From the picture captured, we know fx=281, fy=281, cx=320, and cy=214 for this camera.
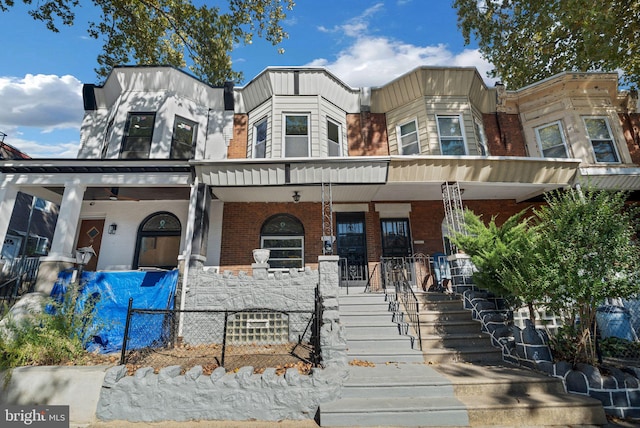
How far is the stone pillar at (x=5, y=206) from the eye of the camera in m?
8.42

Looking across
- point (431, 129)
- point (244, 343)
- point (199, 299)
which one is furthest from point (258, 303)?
point (431, 129)

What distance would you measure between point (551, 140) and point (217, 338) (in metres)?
14.4

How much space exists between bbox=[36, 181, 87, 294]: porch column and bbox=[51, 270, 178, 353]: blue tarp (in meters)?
0.30

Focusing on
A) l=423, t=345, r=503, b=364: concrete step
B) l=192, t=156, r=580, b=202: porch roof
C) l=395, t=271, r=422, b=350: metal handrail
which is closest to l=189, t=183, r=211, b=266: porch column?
l=192, t=156, r=580, b=202: porch roof

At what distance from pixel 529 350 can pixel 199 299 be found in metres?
7.59

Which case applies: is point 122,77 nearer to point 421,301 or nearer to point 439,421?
point 421,301

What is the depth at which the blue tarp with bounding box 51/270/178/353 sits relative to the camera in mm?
6812

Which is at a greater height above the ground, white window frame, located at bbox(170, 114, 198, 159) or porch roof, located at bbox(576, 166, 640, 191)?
white window frame, located at bbox(170, 114, 198, 159)

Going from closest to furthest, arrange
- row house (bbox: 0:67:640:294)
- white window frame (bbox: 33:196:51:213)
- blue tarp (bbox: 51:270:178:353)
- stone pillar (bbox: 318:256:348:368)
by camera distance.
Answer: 1. stone pillar (bbox: 318:256:348:368)
2. blue tarp (bbox: 51:270:178:353)
3. row house (bbox: 0:67:640:294)
4. white window frame (bbox: 33:196:51:213)

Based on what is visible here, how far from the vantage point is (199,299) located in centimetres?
765

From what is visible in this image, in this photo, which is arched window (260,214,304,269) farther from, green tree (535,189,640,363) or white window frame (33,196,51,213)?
white window frame (33,196,51,213)

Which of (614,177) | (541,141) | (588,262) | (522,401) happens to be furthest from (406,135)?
(522,401)

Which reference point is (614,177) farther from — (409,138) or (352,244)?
(352,244)

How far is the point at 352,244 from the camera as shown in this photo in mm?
11086
